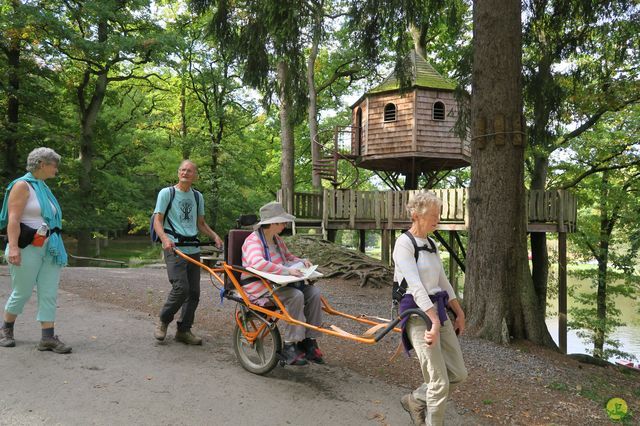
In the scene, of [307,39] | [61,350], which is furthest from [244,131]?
[61,350]

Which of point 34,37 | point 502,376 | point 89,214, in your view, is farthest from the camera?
point 89,214

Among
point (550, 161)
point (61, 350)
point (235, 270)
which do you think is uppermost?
point (550, 161)

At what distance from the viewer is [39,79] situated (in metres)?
19.8

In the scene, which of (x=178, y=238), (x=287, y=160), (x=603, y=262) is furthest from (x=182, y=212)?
(x=603, y=262)

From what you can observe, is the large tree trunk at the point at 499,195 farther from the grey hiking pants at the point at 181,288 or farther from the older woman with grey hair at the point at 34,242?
the older woman with grey hair at the point at 34,242

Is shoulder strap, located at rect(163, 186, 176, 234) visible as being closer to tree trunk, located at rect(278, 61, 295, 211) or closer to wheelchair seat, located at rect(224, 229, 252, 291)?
wheelchair seat, located at rect(224, 229, 252, 291)

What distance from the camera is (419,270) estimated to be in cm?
317

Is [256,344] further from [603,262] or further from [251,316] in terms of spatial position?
[603,262]

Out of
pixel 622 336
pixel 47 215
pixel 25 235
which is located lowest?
pixel 622 336

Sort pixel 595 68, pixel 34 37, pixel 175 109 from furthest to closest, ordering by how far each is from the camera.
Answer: pixel 175 109, pixel 34 37, pixel 595 68

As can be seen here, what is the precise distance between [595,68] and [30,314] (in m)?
11.2

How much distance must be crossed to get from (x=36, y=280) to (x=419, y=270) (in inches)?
148

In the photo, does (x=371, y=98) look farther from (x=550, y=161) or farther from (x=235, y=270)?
(x=235, y=270)

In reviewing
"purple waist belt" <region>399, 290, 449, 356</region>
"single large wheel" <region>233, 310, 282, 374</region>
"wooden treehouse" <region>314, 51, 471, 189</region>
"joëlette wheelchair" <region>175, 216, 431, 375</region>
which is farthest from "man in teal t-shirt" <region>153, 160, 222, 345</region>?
"wooden treehouse" <region>314, 51, 471, 189</region>
